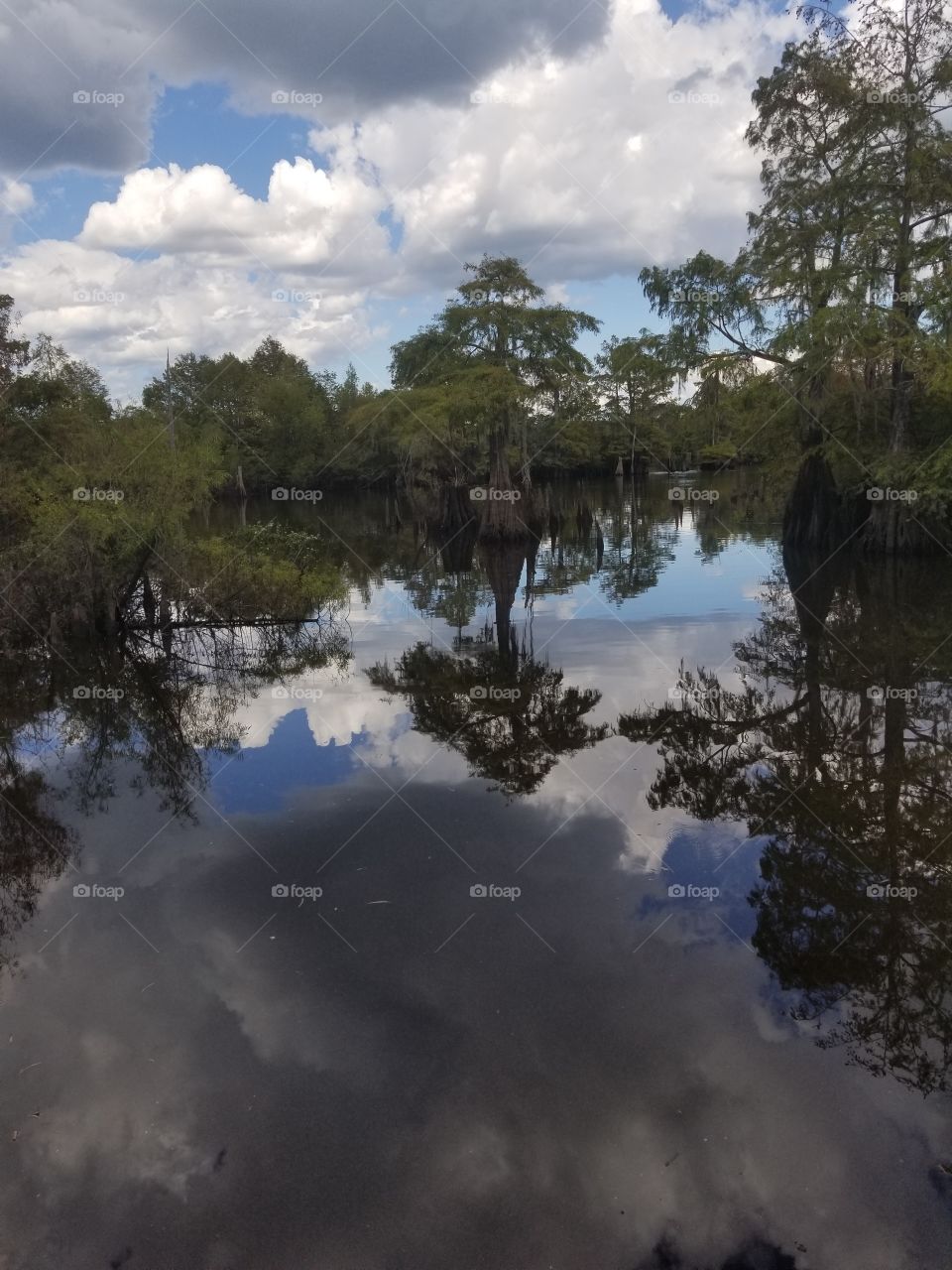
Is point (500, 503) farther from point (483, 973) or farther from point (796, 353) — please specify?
point (483, 973)

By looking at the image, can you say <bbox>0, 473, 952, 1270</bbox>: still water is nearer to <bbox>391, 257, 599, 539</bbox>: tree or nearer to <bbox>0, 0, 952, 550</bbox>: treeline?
<bbox>0, 0, 952, 550</bbox>: treeline

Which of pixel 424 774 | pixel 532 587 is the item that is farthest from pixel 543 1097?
pixel 532 587

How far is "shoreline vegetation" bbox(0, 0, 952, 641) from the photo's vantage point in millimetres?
17141

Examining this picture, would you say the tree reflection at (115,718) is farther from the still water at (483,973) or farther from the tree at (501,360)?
the tree at (501,360)

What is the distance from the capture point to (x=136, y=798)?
31.8 ft

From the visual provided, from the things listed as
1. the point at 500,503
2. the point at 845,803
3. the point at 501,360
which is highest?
the point at 501,360

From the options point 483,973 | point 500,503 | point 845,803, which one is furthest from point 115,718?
point 500,503

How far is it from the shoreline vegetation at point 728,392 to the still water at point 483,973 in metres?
4.74

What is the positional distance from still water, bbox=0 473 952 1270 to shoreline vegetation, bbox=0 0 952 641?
4743 mm

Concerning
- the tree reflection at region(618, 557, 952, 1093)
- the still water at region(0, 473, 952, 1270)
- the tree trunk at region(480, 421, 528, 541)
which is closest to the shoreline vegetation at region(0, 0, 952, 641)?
the tree trunk at region(480, 421, 528, 541)

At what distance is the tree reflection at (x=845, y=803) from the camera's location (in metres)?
5.74

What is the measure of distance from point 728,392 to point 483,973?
85.9 ft

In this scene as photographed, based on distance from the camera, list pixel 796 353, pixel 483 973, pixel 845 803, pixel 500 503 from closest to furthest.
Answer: pixel 483 973 → pixel 845 803 → pixel 796 353 → pixel 500 503

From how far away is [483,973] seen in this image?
6238mm
